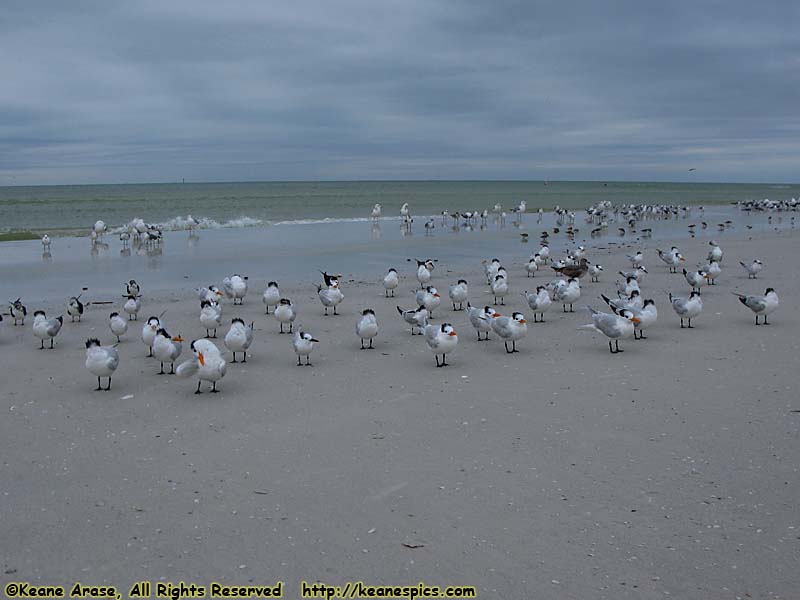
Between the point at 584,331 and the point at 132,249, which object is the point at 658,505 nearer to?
the point at 584,331

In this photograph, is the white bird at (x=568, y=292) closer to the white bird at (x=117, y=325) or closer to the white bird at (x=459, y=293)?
the white bird at (x=459, y=293)

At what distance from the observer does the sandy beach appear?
5.02 m

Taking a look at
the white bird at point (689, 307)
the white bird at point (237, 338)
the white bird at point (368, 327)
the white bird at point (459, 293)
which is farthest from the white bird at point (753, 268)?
the white bird at point (237, 338)

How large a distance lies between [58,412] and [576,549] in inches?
242

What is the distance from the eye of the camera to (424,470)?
6594 mm

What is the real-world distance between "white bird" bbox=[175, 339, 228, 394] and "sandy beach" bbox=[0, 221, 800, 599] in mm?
267

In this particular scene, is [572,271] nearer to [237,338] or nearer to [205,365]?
[237,338]

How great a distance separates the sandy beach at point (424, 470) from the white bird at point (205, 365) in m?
0.27

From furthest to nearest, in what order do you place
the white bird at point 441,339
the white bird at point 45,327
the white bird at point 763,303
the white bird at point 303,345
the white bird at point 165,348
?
the white bird at point 763,303 → the white bird at point 45,327 → the white bird at point 303,345 → the white bird at point 441,339 → the white bird at point 165,348

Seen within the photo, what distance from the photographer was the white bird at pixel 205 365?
916 cm

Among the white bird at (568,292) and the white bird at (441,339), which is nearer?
the white bird at (441,339)

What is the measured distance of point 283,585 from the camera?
4.83 m

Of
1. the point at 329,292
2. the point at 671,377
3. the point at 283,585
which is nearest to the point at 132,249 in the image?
the point at 329,292

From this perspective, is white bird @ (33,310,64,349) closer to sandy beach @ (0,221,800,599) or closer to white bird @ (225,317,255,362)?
sandy beach @ (0,221,800,599)
